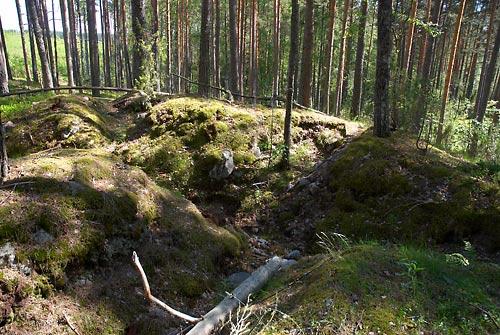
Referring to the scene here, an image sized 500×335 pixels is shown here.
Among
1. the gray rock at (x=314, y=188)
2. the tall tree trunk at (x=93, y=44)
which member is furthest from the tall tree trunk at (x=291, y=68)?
the tall tree trunk at (x=93, y=44)

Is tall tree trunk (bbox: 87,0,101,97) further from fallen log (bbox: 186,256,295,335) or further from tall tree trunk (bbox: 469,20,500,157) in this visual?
tall tree trunk (bbox: 469,20,500,157)

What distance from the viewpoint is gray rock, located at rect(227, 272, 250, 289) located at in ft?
15.9

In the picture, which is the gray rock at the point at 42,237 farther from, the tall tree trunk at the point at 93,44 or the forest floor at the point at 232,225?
the tall tree trunk at the point at 93,44

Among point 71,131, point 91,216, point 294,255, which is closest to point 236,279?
point 294,255

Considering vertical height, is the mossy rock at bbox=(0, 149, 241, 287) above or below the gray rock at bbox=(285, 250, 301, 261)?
above

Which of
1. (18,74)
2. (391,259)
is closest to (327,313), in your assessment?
(391,259)

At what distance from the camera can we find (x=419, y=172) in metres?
6.68

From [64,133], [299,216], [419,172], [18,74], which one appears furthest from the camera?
[18,74]

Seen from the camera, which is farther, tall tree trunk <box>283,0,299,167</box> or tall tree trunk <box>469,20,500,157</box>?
tall tree trunk <box>469,20,500,157</box>

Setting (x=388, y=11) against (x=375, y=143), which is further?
(x=375, y=143)

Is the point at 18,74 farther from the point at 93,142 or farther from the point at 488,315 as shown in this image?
the point at 488,315

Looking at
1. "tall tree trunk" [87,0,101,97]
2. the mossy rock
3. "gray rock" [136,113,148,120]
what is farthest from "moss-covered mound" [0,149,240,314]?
"tall tree trunk" [87,0,101,97]

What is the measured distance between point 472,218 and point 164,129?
23.3 ft

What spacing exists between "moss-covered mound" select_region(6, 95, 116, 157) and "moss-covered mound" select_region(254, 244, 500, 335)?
6282 mm
